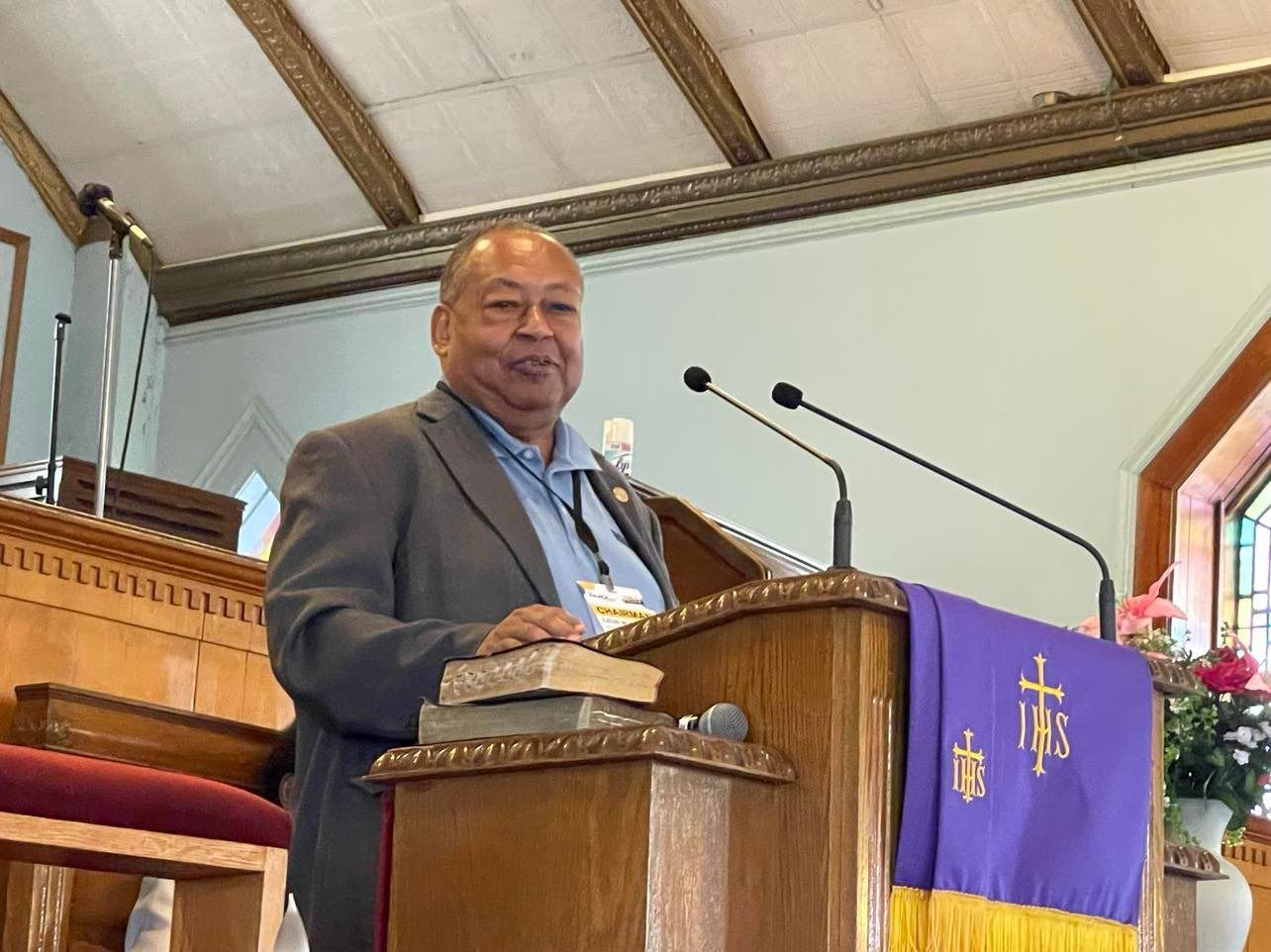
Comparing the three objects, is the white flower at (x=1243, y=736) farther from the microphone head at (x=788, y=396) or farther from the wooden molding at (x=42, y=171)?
the wooden molding at (x=42, y=171)

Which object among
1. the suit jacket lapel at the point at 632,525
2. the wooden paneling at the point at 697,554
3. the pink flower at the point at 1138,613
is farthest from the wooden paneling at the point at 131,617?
the pink flower at the point at 1138,613

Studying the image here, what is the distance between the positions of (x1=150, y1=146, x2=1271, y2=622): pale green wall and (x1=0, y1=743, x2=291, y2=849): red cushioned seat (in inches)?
193

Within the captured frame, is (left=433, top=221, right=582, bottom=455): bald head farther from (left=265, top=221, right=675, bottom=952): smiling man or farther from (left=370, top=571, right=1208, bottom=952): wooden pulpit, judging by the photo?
(left=370, top=571, right=1208, bottom=952): wooden pulpit

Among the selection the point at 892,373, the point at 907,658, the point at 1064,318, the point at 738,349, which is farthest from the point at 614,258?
the point at 907,658

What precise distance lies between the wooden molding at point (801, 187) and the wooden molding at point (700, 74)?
0.12m

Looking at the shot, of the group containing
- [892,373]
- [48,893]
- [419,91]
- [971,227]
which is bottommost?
[48,893]

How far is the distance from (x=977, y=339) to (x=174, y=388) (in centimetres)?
392

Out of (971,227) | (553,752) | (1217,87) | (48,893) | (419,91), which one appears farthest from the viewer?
(419,91)

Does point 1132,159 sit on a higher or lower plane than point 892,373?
higher

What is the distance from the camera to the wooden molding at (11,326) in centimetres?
898

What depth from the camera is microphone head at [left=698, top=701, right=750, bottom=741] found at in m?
2.00

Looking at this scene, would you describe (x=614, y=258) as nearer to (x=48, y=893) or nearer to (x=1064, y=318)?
(x=1064, y=318)

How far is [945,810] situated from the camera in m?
1.97

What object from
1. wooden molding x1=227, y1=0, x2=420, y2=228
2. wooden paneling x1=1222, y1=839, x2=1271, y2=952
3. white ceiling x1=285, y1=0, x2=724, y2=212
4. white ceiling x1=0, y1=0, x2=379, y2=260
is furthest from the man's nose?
white ceiling x1=0, y1=0, x2=379, y2=260
